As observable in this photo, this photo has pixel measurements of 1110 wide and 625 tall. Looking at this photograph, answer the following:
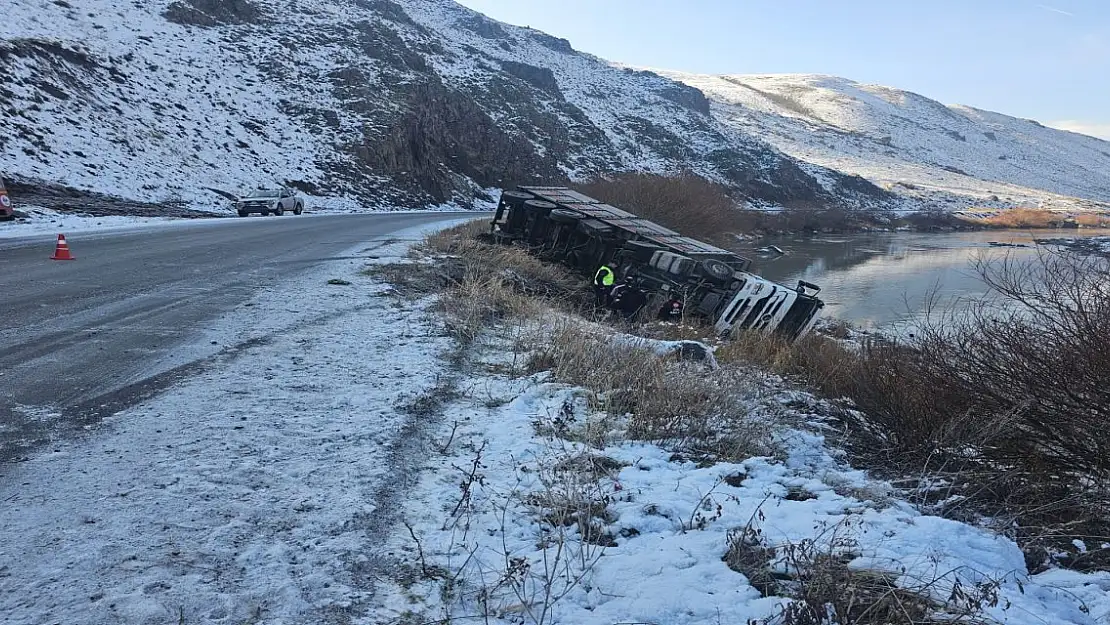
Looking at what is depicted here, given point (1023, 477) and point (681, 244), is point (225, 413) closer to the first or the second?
point (1023, 477)

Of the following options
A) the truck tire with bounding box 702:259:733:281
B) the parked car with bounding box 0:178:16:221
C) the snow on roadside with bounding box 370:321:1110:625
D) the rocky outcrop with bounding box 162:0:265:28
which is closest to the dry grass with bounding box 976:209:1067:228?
the truck tire with bounding box 702:259:733:281

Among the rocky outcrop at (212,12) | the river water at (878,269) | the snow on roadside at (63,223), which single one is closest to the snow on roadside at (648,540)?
the river water at (878,269)

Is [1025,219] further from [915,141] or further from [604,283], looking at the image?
[915,141]

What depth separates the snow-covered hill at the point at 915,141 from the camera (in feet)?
263

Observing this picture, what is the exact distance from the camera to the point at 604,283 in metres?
10.7

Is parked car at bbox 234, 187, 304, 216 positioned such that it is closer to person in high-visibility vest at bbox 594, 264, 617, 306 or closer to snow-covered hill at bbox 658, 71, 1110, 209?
person in high-visibility vest at bbox 594, 264, 617, 306

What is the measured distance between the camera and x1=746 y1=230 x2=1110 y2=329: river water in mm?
18156

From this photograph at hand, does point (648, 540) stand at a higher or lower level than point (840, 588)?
lower

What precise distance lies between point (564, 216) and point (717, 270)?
3705 millimetres

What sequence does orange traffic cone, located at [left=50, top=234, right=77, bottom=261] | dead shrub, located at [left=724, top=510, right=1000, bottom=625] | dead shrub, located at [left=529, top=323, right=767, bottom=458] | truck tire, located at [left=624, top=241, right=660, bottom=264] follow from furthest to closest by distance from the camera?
1. truck tire, located at [left=624, top=241, right=660, bottom=264]
2. orange traffic cone, located at [left=50, top=234, right=77, bottom=261]
3. dead shrub, located at [left=529, top=323, right=767, bottom=458]
4. dead shrub, located at [left=724, top=510, right=1000, bottom=625]

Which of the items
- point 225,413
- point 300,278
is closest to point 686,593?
point 225,413

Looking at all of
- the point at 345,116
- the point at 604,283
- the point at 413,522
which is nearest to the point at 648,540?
the point at 413,522

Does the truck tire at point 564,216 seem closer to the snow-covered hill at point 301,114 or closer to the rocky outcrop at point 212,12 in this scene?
the snow-covered hill at point 301,114

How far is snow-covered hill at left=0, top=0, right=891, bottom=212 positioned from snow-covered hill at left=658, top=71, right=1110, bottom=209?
18683 mm
